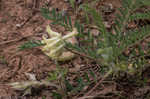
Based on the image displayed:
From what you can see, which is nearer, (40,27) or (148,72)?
(148,72)

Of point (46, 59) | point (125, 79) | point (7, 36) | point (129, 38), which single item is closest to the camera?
point (129, 38)

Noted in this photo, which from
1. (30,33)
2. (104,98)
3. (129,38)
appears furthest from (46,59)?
(129,38)

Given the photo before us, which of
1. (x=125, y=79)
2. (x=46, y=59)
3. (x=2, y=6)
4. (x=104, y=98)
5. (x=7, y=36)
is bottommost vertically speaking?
(x=104, y=98)

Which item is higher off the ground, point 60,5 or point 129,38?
point 60,5

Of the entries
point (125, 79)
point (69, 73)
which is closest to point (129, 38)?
point (125, 79)

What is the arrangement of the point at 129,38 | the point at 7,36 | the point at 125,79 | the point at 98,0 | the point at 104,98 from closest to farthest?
the point at 129,38 → the point at 104,98 → the point at 125,79 → the point at 7,36 → the point at 98,0

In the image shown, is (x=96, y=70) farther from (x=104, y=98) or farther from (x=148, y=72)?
(x=148, y=72)
